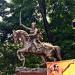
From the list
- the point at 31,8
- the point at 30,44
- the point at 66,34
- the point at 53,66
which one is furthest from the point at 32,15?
the point at 53,66

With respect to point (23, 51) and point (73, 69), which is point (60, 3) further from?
point (73, 69)

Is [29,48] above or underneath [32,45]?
underneath

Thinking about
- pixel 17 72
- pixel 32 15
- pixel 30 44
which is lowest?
pixel 17 72

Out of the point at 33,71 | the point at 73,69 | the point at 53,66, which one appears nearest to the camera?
the point at 73,69

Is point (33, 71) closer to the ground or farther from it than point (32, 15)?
closer to the ground

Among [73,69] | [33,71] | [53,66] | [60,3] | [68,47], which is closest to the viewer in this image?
[73,69]

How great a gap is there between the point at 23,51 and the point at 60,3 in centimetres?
841

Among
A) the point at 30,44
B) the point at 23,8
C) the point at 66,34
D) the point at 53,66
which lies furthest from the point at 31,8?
the point at 53,66

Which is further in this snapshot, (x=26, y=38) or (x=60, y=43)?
(x=60, y=43)

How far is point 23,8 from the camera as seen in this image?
89.4ft

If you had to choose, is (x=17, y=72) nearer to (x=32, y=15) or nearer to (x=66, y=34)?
(x=66, y=34)

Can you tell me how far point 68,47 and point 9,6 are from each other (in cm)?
569

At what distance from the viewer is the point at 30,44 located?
62.8 feet

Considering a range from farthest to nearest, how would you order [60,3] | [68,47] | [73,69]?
1. [60,3]
2. [68,47]
3. [73,69]
